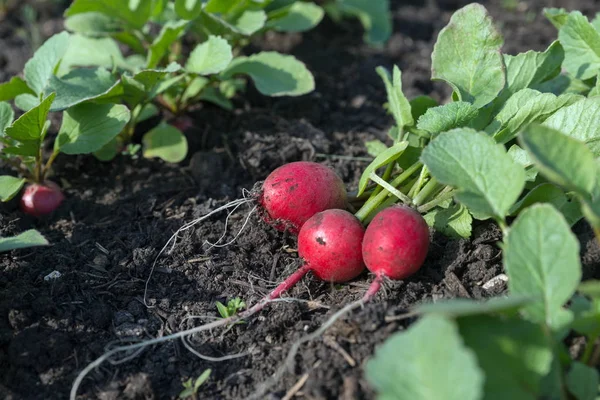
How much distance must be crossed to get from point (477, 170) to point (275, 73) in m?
1.44

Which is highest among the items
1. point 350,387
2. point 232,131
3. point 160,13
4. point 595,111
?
point 595,111

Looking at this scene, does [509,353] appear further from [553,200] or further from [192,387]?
[192,387]

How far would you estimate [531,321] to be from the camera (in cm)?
159

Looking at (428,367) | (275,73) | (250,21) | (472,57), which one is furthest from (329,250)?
(250,21)

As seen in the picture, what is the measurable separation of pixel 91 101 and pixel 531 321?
1.96 metres

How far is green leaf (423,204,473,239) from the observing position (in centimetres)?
215

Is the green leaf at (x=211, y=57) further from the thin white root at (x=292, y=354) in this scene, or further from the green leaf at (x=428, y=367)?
the green leaf at (x=428, y=367)

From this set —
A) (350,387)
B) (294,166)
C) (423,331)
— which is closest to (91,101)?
(294,166)

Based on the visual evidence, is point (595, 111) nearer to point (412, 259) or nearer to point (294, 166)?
point (412, 259)

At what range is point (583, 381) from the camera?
59.4 inches

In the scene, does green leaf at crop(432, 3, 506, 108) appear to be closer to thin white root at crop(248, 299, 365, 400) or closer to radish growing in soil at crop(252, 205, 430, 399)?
radish growing in soil at crop(252, 205, 430, 399)

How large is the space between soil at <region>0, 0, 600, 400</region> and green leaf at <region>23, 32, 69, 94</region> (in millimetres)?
426

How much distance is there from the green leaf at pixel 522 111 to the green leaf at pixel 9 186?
1.89m

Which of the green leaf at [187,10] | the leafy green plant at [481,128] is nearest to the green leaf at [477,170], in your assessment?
the leafy green plant at [481,128]
